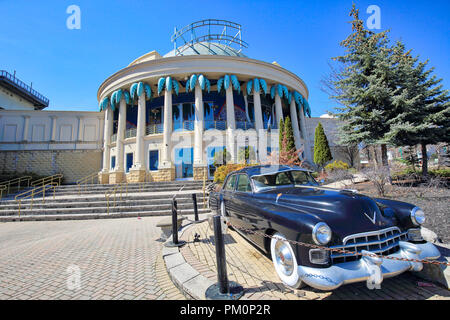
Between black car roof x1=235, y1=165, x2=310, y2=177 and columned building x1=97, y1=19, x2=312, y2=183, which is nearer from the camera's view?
black car roof x1=235, y1=165, x2=310, y2=177

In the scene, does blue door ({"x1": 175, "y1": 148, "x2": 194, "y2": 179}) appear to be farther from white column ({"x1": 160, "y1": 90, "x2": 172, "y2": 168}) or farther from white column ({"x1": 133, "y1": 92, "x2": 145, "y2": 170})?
white column ({"x1": 133, "y1": 92, "x2": 145, "y2": 170})

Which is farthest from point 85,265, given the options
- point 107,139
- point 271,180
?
point 107,139

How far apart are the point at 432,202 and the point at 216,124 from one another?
46.5ft

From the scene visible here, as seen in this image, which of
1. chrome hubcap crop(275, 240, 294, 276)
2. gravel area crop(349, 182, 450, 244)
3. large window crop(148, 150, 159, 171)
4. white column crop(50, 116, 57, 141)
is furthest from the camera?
white column crop(50, 116, 57, 141)

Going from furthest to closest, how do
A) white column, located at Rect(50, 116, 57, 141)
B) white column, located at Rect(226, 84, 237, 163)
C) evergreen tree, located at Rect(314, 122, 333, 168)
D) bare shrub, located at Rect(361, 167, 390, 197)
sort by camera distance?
white column, located at Rect(50, 116, 57, 141) → white column, located at Rect(226, 84, 237, 163) → evergreen tree, located at Rect(314, 122, 333, 168) → bare shrub, located at Rect(361, 167, 390, 197)

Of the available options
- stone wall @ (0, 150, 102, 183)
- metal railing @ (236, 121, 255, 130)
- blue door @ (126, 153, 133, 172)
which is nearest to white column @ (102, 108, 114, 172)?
stone wall @ (0, 150, 102, 183)

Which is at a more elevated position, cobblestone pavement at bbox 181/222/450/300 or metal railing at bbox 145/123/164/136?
metal railing at bbox 145/123/164/136

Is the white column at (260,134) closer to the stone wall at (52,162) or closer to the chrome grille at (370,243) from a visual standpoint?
the chrome grille at (370,243)

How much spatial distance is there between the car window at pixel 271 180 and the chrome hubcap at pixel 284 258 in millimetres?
1244

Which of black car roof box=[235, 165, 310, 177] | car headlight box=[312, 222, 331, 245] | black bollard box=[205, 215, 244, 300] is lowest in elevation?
black bollard box=[205, 215, 244, 300]

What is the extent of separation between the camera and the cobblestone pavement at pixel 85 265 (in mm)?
2791

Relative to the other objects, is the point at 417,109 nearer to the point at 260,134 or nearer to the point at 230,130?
the point at 260,134

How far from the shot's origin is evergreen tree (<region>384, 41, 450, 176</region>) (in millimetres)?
9352
